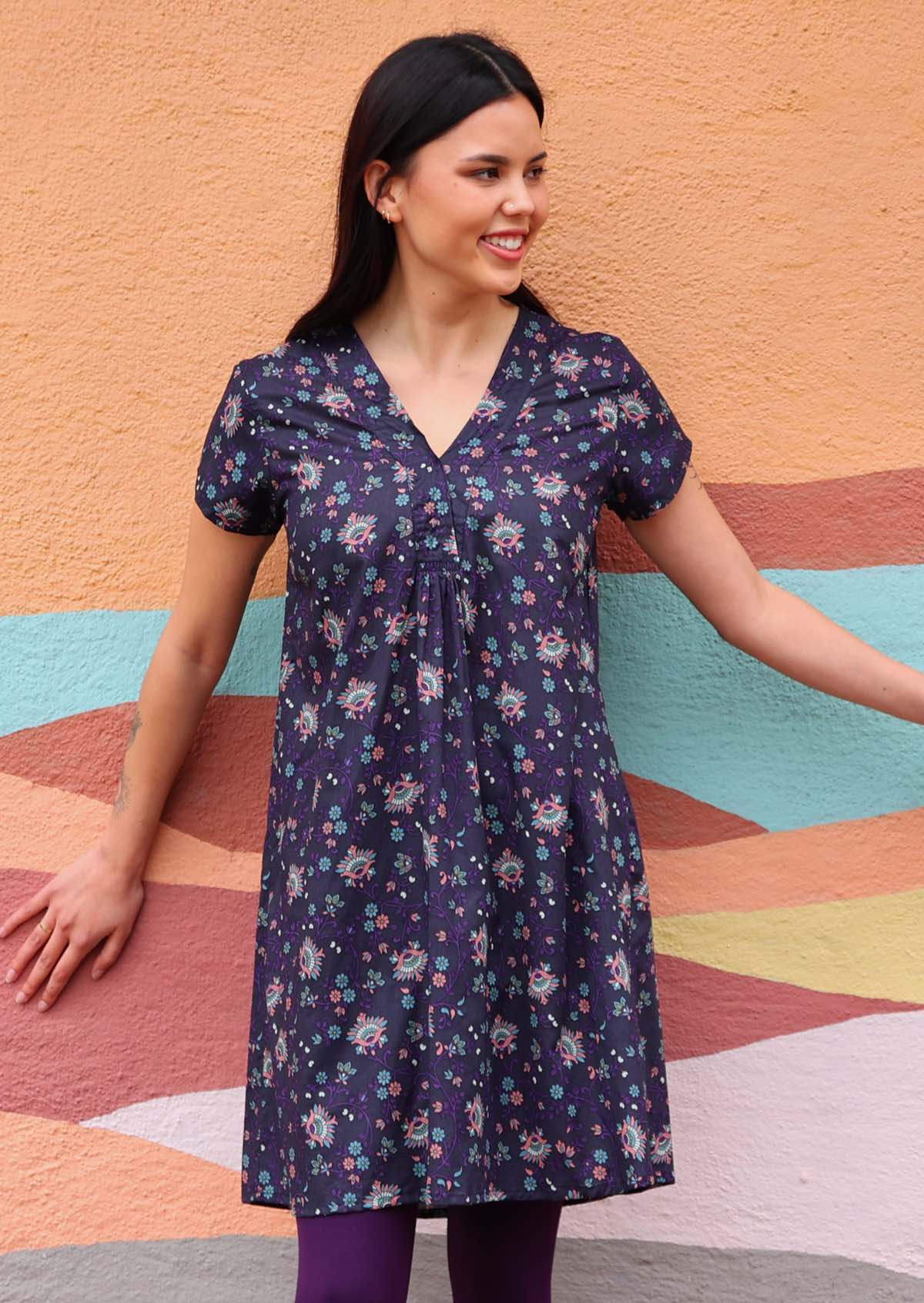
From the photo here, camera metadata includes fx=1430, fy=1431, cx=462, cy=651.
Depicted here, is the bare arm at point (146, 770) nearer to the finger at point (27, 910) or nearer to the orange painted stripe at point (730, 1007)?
the finger at point (27, 910)

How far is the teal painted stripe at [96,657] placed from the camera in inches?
99.0

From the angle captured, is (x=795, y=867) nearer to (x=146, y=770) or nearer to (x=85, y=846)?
(x=146, y=770)

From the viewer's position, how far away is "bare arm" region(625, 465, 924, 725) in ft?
7.08

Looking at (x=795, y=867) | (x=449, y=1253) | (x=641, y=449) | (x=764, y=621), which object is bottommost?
(x=449, y=1253)

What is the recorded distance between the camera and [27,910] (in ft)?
8.02

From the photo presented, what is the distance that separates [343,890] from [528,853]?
0.26 m

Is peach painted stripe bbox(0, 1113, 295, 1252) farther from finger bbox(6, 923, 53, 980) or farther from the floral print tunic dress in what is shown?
the floral print tunic dress

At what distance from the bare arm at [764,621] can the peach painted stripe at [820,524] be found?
0.29 m

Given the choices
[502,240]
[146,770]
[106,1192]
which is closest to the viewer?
[502,240]

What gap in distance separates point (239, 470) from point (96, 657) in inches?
24.3

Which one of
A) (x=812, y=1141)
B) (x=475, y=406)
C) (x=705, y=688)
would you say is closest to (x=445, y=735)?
(x=475, y=406)

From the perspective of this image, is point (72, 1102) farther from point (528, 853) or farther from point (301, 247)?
point (301, 247)

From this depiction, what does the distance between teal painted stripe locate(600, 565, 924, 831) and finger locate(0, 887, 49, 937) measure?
1021 mm

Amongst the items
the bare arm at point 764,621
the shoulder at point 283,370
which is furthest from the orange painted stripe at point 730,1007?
the shoulder at point 283,370
